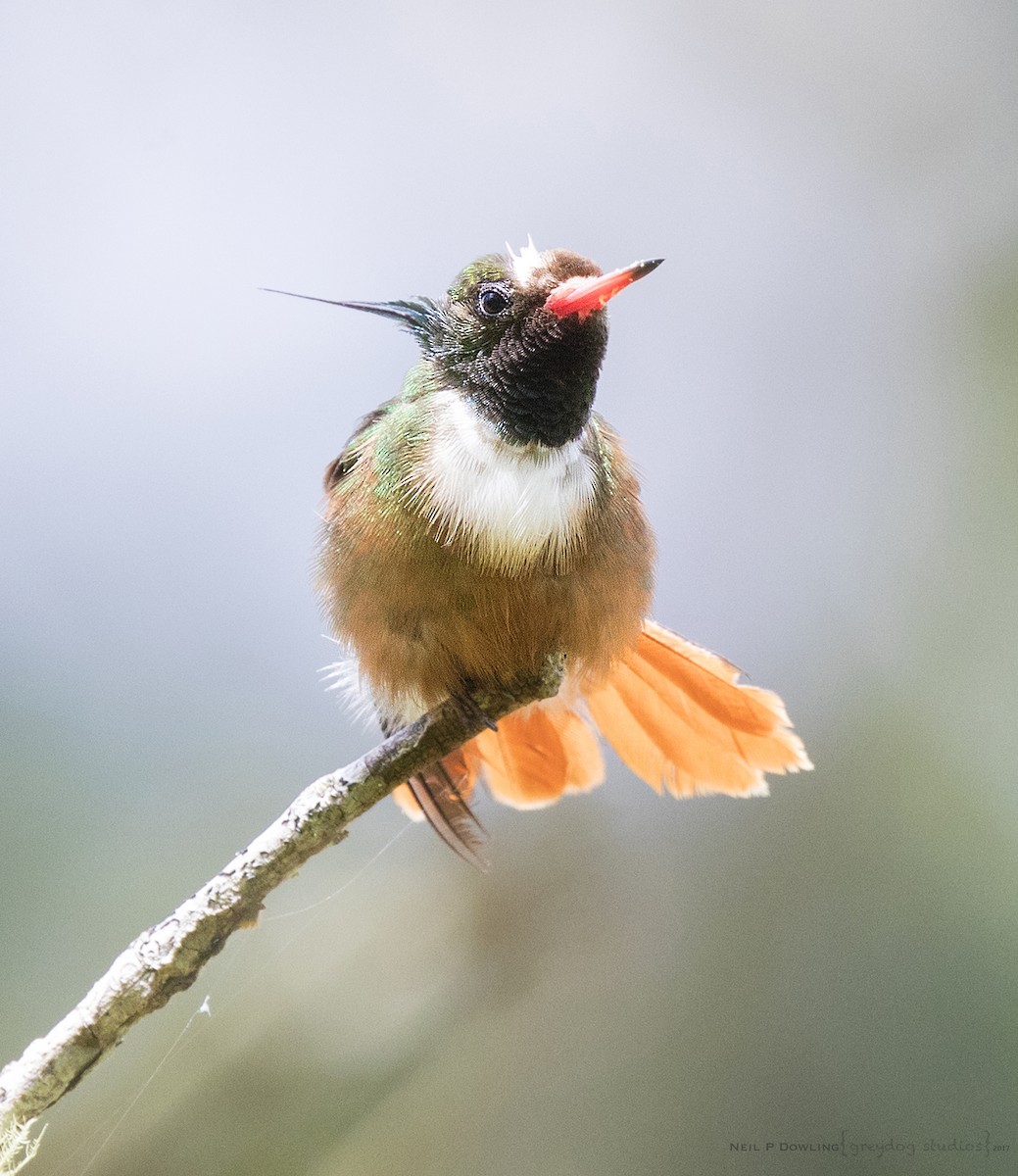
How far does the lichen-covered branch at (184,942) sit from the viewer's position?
38.1 inches

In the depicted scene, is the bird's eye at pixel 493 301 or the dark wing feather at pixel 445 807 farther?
the dark wing feather at pixel 445 807

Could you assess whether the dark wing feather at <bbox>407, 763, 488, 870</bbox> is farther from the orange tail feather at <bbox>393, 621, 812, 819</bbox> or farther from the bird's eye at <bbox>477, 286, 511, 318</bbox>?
the bird's eye at <bbox>477, 286, 511, 318</bbox>

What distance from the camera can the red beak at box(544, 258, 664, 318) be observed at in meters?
0.92

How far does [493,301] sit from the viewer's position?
3.66 feet

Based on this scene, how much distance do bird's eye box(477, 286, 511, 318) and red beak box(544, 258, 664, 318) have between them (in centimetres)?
7

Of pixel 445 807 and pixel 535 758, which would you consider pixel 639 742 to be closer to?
pixel 535 758

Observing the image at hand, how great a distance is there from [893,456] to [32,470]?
1.35m

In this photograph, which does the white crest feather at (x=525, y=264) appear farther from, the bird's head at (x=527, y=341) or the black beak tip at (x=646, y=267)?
the black beak tip at (x=646, y=267)

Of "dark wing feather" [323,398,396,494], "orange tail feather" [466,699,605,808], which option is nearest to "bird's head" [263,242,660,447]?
"dark wing feather" [323,398,396,494]

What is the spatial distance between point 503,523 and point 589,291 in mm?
257

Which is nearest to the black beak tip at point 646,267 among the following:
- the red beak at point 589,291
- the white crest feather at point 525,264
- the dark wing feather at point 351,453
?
the red beak at point 589,291

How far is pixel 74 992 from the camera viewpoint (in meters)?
1.35

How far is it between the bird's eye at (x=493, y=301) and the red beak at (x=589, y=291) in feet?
0.22

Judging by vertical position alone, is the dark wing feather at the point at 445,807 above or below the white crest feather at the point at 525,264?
below
